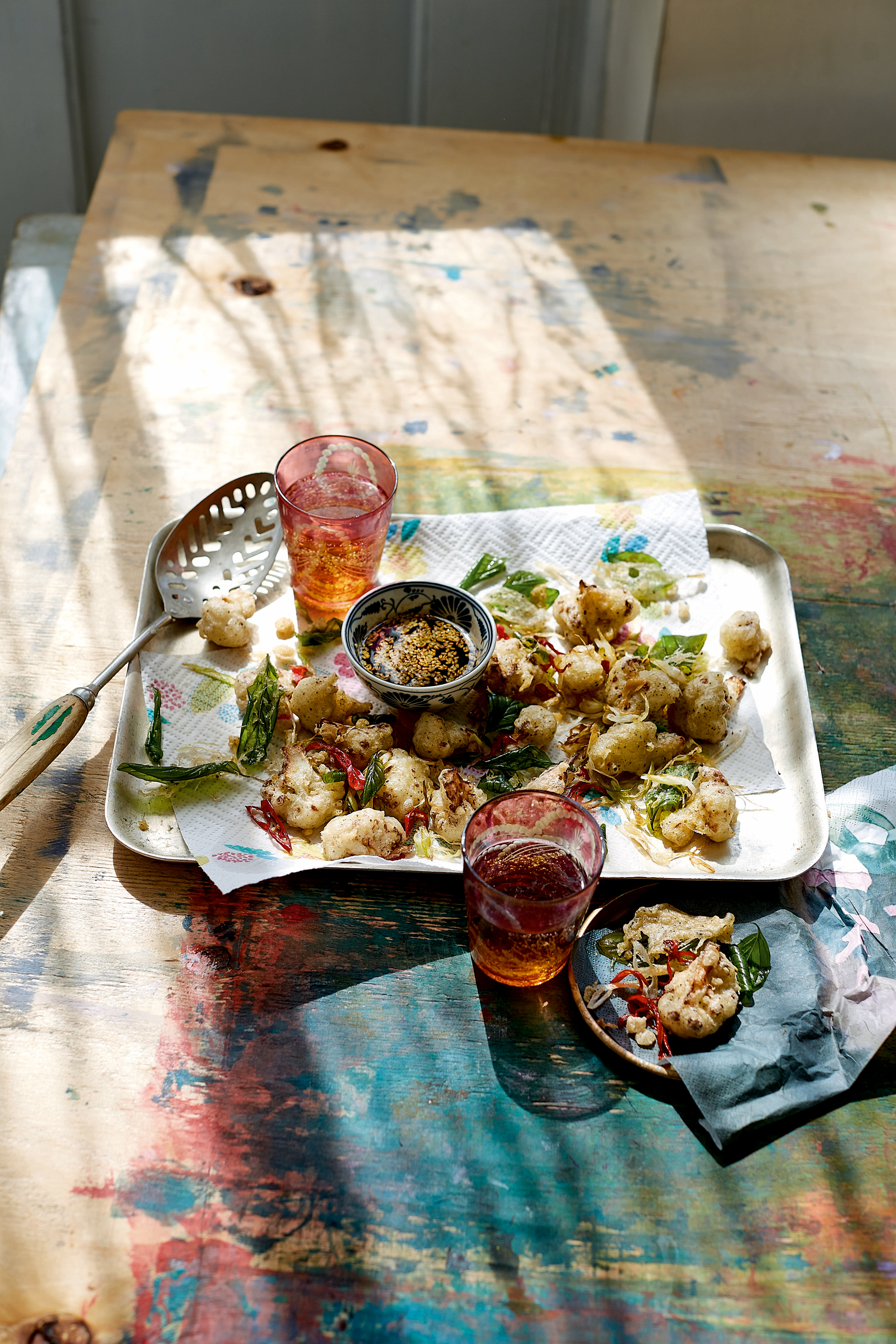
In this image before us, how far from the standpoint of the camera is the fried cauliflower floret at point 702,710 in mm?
1256

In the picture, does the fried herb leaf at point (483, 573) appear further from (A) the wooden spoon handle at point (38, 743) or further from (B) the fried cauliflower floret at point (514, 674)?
(A) the wooden spoon handle at point (38, 743)

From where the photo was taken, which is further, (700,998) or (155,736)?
(155,736)

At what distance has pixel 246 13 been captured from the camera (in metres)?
3.27

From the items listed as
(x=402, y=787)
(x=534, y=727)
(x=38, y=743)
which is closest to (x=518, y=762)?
(x=534, y=727)

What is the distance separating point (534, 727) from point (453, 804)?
0.15 m

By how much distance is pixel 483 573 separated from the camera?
4.88 ft

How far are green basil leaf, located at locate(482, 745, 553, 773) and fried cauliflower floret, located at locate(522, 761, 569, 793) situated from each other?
1cm

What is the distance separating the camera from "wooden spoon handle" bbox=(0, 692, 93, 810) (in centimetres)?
115

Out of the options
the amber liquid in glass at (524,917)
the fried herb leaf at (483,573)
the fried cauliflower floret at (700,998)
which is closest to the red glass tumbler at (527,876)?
the amber liquid in glass at (524,917)

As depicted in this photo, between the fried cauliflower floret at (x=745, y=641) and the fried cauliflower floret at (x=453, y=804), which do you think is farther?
the fried cauliflower floret at (x=745, y=641)

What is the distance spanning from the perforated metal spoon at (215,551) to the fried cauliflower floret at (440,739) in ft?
1.22

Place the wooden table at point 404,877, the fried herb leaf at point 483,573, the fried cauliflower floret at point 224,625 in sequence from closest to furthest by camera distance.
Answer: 1. the wooden table at point 404,877
2. the fried cauliflower floret at point 224,625
3. the fried herb leaf at point 483,573

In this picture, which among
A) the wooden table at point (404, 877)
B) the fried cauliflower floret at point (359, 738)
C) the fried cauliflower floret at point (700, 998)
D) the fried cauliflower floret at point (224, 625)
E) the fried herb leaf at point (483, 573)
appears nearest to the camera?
the wooden table at point (404, 877)

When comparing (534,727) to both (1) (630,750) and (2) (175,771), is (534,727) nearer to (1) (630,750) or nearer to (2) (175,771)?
(1) (630,750)
